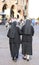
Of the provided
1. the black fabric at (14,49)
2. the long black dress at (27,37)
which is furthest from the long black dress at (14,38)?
the long black dress at (27,37)

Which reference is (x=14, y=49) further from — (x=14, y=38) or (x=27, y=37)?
(x=27, y=37)

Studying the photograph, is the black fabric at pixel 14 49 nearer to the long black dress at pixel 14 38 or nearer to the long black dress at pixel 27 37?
the long black dress at pixel 14 38

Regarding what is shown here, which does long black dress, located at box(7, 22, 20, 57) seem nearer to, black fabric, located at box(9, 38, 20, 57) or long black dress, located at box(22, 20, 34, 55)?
black fabric, located at box(9, 38, 20, 57)

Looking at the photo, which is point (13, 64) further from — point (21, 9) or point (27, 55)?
point (21, 9)

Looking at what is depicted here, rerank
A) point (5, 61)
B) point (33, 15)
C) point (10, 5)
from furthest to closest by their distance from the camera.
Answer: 1. point (33, 15)
2. point (10, 5)
3. point (5, 61)

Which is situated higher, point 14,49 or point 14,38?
point 14,38

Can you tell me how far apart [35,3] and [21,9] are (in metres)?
6.25

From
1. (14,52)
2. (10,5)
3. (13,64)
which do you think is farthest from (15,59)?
(10,5)

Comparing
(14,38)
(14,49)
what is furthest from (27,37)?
(14,49)

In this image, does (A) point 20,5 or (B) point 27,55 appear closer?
(B) point 27,55

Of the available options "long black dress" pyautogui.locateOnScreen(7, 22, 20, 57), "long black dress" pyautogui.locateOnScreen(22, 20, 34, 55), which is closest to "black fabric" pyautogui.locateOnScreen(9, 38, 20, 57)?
"long black dress" pyautogui.locateOnScreen(7, 22, 20, 57)

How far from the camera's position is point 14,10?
7375 centimetres

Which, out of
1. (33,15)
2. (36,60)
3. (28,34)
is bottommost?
(33,15)

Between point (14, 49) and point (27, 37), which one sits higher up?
point (27, 37)
